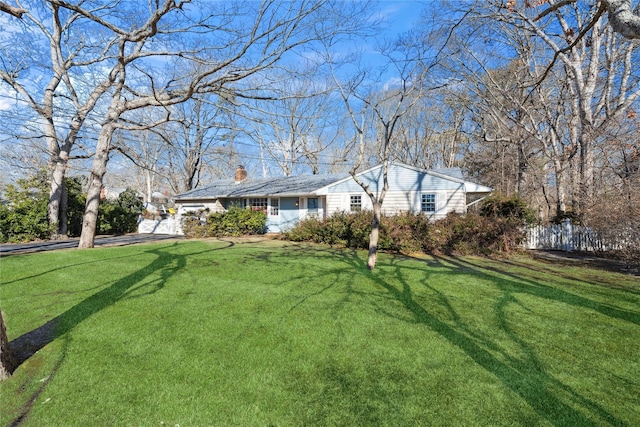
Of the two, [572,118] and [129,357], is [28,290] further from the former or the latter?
[572,118]

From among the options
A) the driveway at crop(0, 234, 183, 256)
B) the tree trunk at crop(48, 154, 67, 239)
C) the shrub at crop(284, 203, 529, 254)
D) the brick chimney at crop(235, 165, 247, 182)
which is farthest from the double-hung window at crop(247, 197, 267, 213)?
the tree trunk at crop(48, 154, 67, 239)

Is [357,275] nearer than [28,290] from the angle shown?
No

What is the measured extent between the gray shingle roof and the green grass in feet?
40.6

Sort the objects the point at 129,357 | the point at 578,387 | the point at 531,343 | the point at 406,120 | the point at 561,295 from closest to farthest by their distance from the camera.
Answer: the point at 578,387 < the point at 129,357 < the point at 531,343 < the point at 561,295 < the point at 406,120

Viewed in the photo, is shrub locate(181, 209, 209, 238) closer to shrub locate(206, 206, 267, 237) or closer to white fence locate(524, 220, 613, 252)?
shrub locate(206, 206, 267, 237)

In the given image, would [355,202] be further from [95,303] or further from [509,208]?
[95,303]

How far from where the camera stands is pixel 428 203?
16328 millimetres

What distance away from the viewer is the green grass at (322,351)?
2600mm

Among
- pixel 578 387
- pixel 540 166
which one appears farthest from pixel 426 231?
pixel 540 166

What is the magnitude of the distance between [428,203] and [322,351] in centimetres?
1413

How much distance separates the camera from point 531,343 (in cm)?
384

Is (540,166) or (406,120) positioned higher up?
(406,120)

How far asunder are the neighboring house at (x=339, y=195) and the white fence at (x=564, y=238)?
2.95 meters

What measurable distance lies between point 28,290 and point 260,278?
454cm
